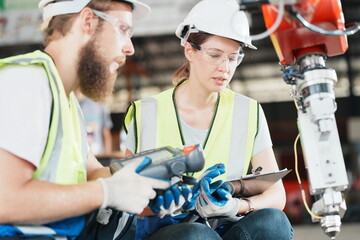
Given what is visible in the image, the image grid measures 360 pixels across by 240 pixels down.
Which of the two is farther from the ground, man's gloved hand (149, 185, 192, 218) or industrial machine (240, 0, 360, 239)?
industrial machine (240, 0, 360, 239)

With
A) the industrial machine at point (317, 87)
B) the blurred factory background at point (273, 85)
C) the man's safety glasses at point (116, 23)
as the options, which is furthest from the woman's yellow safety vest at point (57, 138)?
the blurred factory background at point (273, 85)

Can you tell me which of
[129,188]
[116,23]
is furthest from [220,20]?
[129,188]

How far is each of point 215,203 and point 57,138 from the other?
0.67 metres

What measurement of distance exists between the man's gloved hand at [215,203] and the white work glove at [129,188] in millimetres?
413

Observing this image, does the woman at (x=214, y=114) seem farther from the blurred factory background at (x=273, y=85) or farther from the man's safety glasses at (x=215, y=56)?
the blurred factory background at (x=273, y=85)


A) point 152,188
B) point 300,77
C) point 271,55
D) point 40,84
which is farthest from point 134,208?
point 271,55

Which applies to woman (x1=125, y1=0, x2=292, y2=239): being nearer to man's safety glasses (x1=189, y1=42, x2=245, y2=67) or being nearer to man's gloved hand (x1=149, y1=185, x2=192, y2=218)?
man's safety glasses (x1=189, y1=42, x2=245, y2=67)

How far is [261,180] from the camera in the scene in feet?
6.95

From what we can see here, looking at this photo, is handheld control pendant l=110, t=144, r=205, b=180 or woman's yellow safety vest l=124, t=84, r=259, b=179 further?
woman's yellow safety vest l=124, t=84, r=259, b=179

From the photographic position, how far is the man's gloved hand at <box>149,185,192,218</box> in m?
1.71

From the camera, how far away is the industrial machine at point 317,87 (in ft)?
5.06

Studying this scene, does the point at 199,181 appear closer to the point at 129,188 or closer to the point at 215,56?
the point at 129,188

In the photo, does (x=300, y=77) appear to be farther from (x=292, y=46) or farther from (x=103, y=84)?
(x=103, y=84)

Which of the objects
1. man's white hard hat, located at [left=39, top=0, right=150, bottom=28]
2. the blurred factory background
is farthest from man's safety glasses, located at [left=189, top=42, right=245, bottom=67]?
the blurred factory background
